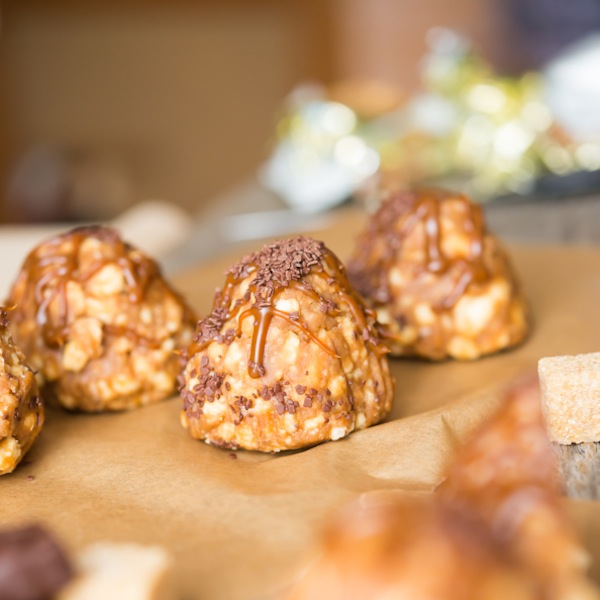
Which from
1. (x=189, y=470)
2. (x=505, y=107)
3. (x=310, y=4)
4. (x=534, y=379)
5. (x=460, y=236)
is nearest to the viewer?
(x=534, y=379)

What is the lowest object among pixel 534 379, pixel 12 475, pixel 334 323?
pixel 12 475

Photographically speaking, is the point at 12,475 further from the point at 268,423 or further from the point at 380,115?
the point at 380,115

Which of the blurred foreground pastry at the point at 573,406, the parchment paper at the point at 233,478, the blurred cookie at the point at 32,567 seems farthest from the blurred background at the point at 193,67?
the blurred cookie at the point at 32,567

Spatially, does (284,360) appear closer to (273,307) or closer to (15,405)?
(273,307)

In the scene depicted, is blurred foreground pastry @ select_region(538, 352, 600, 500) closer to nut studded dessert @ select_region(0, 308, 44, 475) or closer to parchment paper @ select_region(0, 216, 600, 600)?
parchment paper @ select_region(0, 216, 600, 600)

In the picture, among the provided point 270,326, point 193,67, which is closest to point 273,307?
point 270,326

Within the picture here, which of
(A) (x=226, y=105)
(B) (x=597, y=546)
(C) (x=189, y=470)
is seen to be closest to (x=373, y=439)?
(C) (x=189, y=470)
